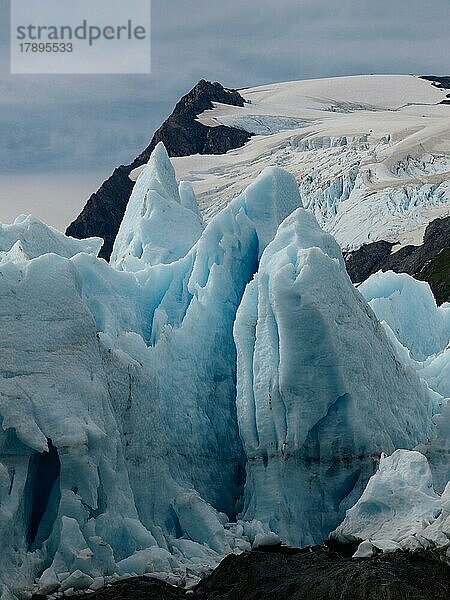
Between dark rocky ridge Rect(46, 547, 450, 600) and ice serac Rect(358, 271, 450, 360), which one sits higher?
ice serac Rect(358, 271, 450, 360)

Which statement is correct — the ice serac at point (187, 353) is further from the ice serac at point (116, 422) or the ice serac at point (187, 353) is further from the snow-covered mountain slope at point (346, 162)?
the snow-covered mountain slope at point (346, 162)

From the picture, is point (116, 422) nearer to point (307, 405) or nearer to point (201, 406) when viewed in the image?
point (201, 406)

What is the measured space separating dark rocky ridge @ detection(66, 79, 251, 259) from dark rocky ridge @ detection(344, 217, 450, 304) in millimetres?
19043

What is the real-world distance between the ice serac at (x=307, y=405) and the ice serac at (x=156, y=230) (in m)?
4.33

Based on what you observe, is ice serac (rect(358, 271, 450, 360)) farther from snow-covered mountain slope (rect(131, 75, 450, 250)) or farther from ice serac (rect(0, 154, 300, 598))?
snow-covered mountain slope (rect(131, 75, 450, 250))

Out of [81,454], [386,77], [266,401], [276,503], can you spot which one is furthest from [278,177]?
[386,77]

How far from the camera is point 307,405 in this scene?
41.7ft

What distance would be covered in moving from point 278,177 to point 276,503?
627 centimetres

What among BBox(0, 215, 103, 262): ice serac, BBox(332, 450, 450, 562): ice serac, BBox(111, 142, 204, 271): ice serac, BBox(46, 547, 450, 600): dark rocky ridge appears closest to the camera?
BBox(46, 547, 450, 600): dark rocky ridge

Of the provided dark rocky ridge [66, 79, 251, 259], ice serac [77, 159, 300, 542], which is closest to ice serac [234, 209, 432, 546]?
ice serac [77, 159, 300, 542]

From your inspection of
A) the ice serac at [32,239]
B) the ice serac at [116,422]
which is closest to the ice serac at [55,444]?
the ice serac at [116,422]

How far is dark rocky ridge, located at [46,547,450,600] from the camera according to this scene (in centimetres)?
830

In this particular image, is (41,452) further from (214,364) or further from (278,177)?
(278,177)

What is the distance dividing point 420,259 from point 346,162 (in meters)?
12.4
